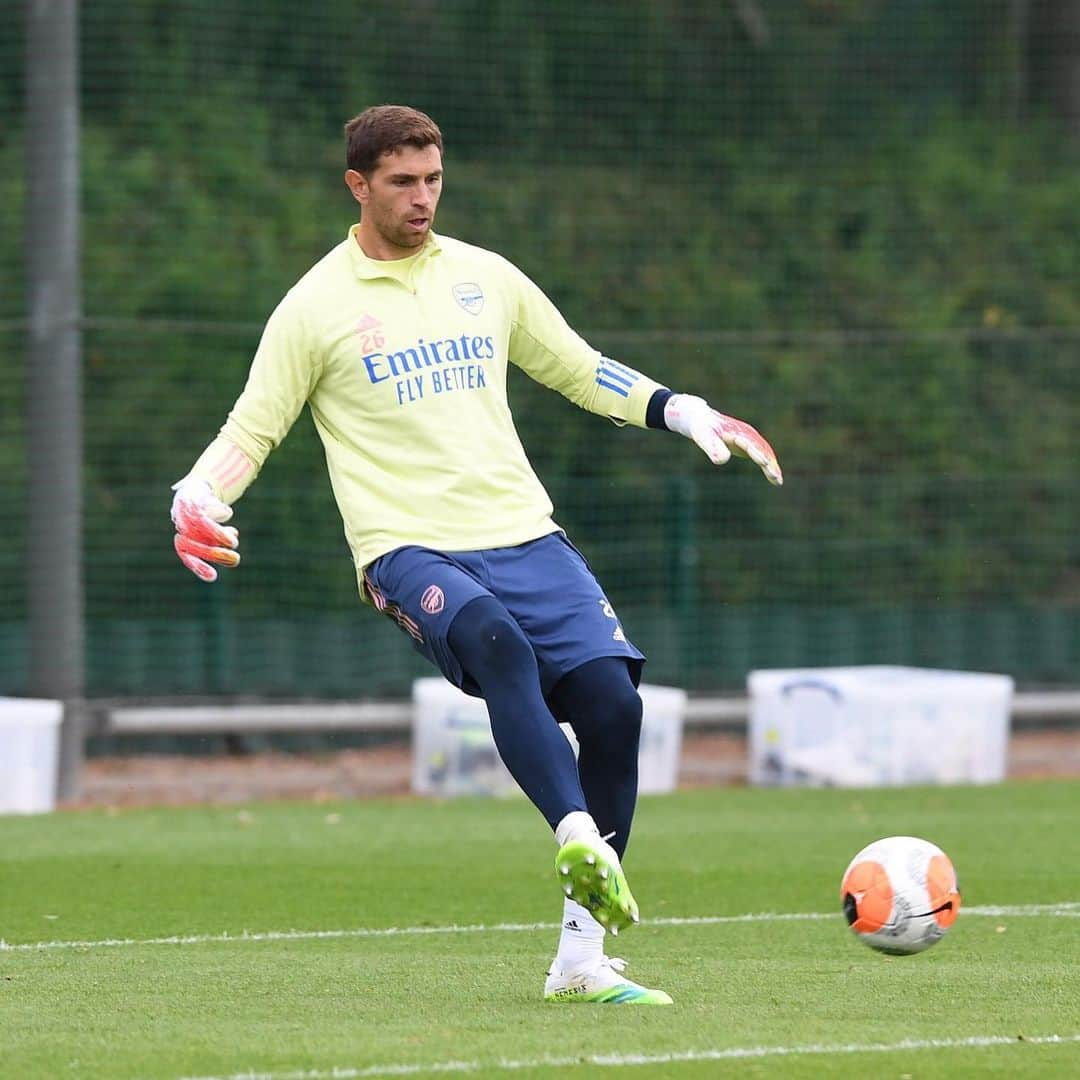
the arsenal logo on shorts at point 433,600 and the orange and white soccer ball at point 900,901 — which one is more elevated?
the arsenal logo on shorts at point 433,600

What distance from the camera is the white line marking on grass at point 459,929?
6.64 meters

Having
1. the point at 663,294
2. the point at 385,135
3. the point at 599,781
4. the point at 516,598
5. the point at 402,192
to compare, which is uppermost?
the point at 663,294

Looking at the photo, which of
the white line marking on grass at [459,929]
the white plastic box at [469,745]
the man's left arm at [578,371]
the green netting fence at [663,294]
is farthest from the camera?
the green netting fence at [663,294]

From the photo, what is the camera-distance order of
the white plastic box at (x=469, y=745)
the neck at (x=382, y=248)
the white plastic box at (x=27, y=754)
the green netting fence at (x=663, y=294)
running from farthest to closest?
the green netting fence at (x=663, y=294) < the white plastic box at (x=469, y=745) < the white plastic box at (x=27, y=754) < the neck at (x=382, y=248)

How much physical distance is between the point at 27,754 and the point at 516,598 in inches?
240

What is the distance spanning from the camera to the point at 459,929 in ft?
22.8

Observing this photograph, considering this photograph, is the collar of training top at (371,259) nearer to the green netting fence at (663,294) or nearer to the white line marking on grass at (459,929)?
the white line marking on grass at (459,929)

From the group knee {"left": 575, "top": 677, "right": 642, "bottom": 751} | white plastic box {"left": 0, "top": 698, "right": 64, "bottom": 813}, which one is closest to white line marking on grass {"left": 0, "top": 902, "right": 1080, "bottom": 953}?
knee {"left": 575, "top": 677, "right": 642, "bottom": 751}

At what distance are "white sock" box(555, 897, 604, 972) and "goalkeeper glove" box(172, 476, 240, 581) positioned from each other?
1153mm

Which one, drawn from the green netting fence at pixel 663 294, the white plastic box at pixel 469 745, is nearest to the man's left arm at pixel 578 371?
the white plastic box at pixel 469 745

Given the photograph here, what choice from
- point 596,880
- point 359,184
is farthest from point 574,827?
point 359,184

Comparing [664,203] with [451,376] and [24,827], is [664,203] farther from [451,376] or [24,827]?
[451,376]

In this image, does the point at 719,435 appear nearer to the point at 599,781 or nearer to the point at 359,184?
the point at 599,781

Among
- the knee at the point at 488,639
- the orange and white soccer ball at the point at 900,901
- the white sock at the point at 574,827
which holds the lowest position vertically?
the orange and white soccer ball at the point at 900,901
